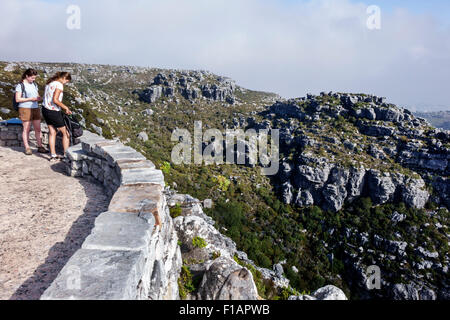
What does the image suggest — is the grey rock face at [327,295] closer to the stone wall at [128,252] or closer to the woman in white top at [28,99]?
the stone wall at [128,252]

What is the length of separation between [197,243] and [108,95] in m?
95.9

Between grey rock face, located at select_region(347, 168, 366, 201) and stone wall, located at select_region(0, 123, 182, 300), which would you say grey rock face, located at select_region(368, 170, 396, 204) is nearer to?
grey rock face, located at select_region(347, 168, 366, 201)

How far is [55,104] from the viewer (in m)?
5.74

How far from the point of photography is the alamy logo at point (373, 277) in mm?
52844

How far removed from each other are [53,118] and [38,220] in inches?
125

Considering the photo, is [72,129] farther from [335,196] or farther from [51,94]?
[335,196]

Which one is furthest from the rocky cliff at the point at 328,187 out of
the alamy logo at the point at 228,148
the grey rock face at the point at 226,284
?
the grey rock face at the point at 226,284

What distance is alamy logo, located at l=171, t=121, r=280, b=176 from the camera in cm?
7988

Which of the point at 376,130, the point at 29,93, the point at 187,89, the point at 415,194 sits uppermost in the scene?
the point at 187,89

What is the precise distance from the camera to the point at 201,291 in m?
3.64

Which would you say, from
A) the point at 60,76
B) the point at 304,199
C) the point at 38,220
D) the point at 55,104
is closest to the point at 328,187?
the point at 304,199

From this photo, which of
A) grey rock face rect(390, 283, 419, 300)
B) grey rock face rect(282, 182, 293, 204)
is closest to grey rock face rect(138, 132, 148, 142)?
grey rock face rect(282, 182, 293, 204)
